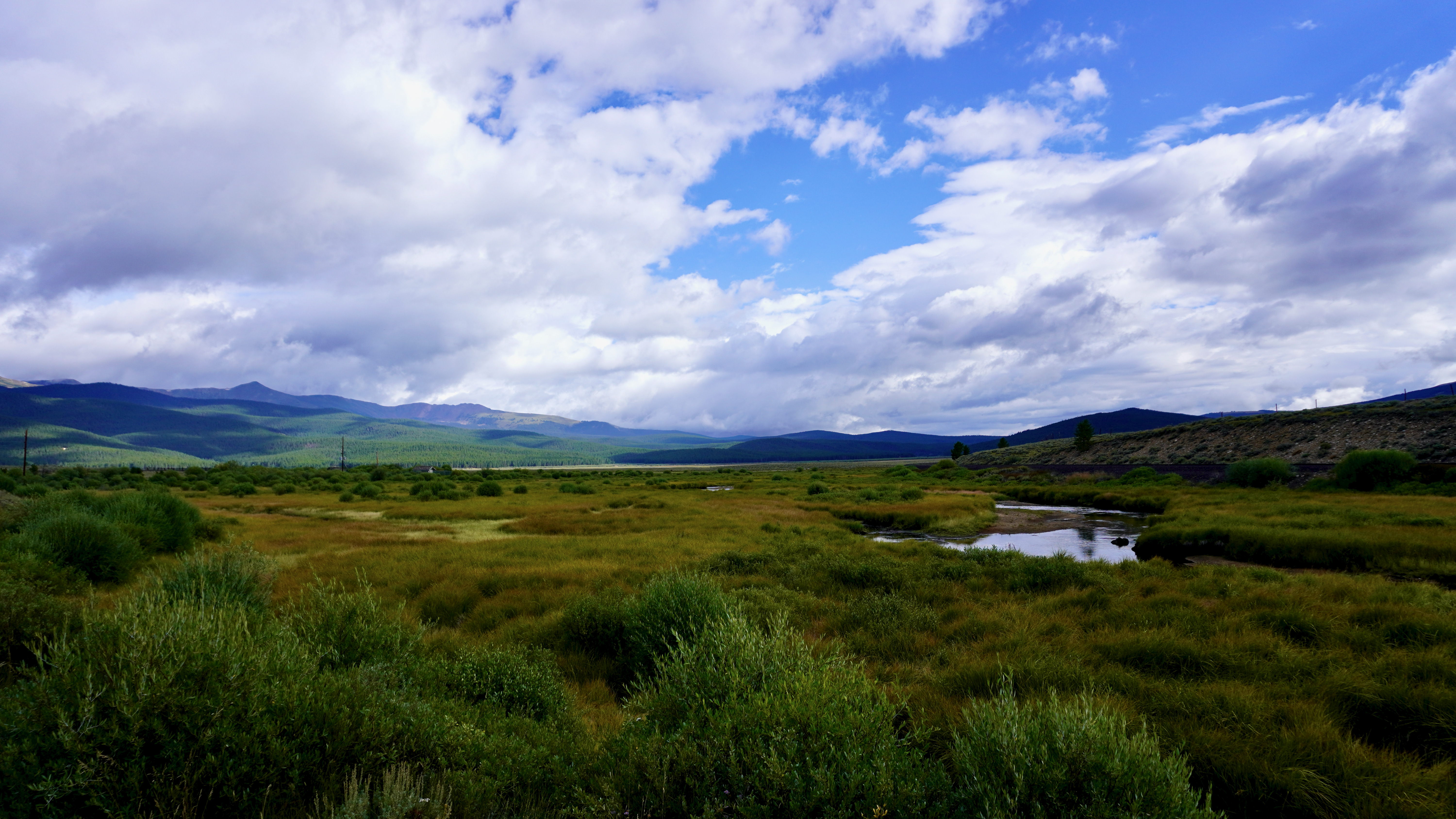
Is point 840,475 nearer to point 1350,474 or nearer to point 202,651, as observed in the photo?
point 1350,474

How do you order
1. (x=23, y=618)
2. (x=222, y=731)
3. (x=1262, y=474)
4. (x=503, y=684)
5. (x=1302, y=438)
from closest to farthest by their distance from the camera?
(x=222, y=731) → (x=23, y=618) → (x=503, y=684) → (x=1262, y=474) → (x=1302, y=438)

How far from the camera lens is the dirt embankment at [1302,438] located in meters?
48.3

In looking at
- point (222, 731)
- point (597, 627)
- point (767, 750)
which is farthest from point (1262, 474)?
point (222, 731)

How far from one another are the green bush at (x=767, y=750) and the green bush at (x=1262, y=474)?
46.4 metres

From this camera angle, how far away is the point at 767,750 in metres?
4.53

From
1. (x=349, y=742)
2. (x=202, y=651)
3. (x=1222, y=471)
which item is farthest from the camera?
(x=1222, y=471)

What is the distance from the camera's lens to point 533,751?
5.71 metres

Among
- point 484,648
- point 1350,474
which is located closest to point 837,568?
point 484,648

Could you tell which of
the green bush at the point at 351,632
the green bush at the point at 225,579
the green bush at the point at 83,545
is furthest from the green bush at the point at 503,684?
the green bush at the point at 83,545

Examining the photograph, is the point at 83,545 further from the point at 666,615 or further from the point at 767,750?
the point at 767,750

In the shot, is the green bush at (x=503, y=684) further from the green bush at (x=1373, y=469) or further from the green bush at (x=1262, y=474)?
the green bush at (x=1262, y=474)

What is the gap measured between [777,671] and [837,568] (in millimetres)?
10493

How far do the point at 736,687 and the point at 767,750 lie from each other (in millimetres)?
867

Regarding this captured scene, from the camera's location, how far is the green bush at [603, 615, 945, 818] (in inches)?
166
